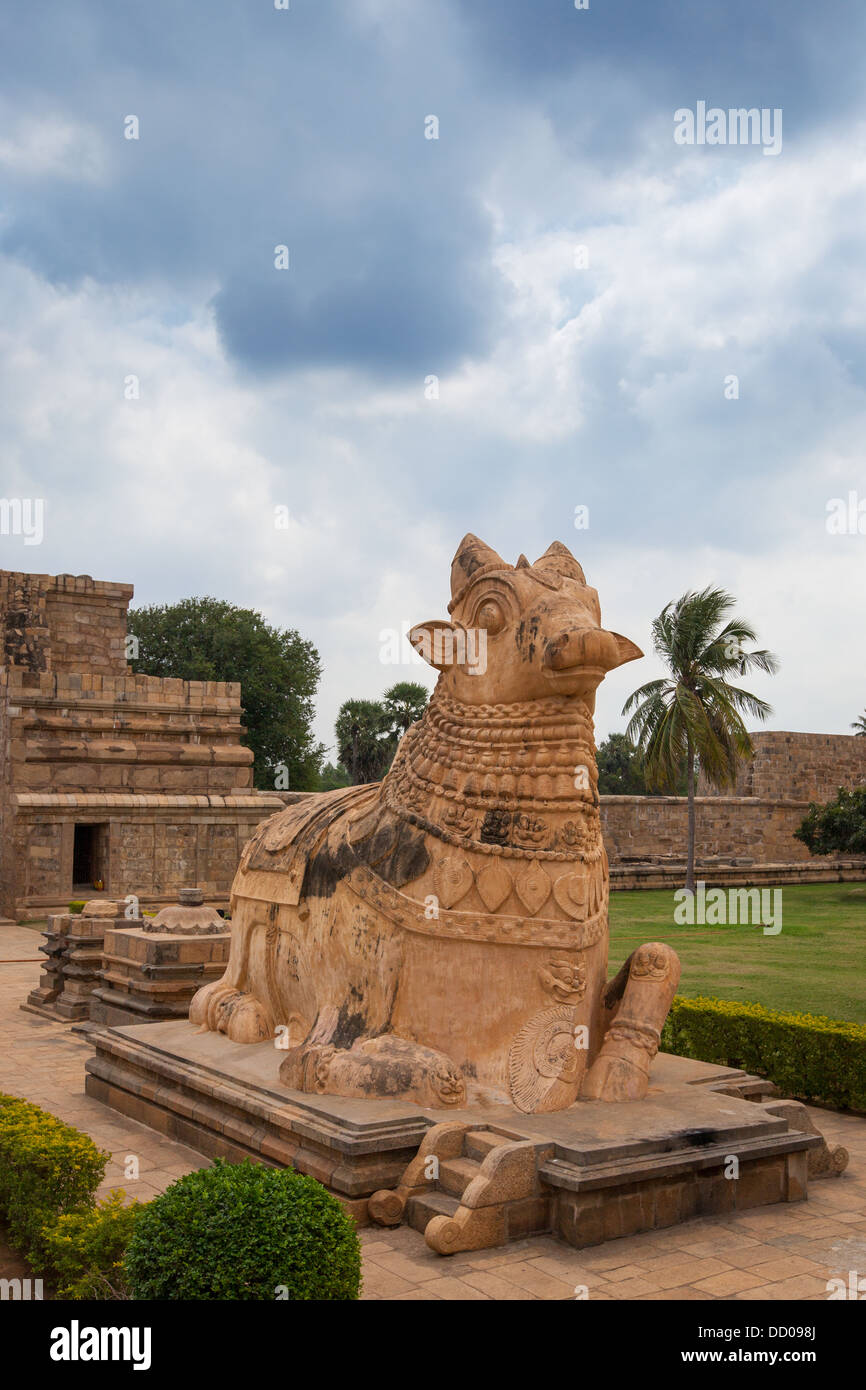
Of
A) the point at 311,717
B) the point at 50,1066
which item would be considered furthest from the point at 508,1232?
the point at 311,717

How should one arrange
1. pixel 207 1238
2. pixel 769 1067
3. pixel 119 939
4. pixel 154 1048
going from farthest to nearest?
pixel 119 939 < pixel 769 1067 < pixel 154 1048 < pixel 207 1238

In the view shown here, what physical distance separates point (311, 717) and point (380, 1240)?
34.4 meters

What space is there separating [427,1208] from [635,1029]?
4.49ft

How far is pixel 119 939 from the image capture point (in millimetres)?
9445

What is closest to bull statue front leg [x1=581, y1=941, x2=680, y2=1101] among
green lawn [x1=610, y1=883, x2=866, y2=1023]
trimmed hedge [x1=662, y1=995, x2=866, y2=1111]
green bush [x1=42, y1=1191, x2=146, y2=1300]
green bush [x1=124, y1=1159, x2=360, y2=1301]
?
green bush [x1=124, y1=1159, x2=360, y2=1301]

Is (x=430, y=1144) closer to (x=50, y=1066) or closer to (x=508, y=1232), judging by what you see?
(x=508, y=1232)

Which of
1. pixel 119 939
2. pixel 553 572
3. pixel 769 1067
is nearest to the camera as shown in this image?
pixel 553 572

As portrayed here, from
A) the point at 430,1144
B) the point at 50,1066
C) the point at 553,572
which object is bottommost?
the point at 50,1066

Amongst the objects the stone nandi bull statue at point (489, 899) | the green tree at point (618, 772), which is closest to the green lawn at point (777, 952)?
the stone nandi bull statue at point (489, 899)

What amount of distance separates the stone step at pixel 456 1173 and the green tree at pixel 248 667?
1242 inches

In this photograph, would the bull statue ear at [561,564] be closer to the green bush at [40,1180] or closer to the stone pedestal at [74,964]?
the green bush at [40,1180]
